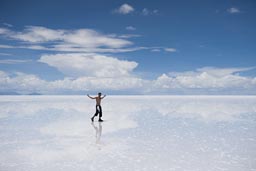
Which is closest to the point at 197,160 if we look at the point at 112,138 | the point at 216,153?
the point at 216,153

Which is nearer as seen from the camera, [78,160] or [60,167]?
[60,167]

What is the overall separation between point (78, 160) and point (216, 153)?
14.6ft

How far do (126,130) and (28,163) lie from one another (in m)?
7.02

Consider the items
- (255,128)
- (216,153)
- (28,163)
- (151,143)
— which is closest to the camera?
(28,163)

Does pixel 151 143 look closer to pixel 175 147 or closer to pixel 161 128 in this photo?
pixel 175 147

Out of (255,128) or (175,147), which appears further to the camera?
(255,128)

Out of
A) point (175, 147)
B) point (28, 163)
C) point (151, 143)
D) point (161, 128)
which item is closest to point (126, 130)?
point (161, 128)

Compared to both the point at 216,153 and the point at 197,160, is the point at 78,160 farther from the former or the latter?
the point at 216,153

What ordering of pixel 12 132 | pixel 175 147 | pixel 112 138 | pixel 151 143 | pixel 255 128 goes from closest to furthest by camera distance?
pixel 175 147 → pixel 151 143 → pixel 112 138 → pixel 12 132 → pixel 255 128

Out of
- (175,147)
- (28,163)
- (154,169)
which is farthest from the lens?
(175,147)

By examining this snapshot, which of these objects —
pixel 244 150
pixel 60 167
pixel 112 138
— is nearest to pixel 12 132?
pixel 112 138

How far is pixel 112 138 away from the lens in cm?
1256

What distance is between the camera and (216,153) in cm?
953

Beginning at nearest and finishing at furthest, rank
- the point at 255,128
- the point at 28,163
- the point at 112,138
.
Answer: the point at 28,163 → the point at 112,138 → the point at 255,128
